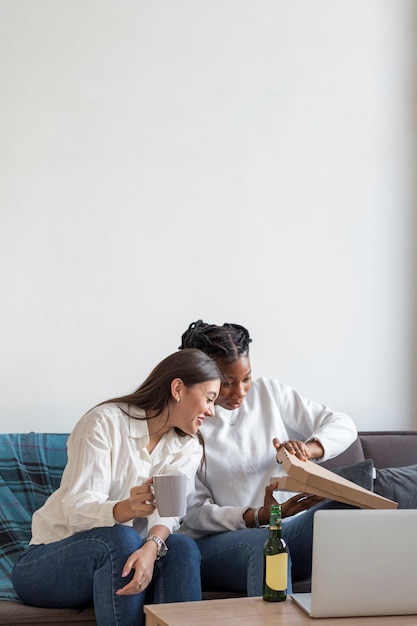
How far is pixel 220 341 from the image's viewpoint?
97.5 inches

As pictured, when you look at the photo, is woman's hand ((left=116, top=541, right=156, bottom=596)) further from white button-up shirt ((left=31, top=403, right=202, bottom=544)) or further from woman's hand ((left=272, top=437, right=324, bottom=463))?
woman's hand ((left=272, top=437, right=324, bottom=463))

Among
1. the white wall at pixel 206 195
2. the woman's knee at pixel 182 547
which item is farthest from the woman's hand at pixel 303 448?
the white wall at pixel 206 195

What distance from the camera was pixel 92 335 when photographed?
9.61ft

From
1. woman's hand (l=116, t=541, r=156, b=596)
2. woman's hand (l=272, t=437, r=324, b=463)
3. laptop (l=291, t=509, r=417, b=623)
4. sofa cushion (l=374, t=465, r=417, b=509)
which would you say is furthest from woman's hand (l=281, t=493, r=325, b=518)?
laptop (l=291, t=509, r=417, b=623)

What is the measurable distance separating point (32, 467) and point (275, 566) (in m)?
1.07

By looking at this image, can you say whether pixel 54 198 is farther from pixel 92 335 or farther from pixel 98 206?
pixel 92 335

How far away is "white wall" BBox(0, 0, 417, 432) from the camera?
115 inches

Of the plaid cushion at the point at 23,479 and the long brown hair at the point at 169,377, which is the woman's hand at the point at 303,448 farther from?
the plaid cushion at the point at 23,479

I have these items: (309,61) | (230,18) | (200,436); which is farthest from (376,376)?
(230,18)

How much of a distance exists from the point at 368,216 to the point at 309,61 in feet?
1.96

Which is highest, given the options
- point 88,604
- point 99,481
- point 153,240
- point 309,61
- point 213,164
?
point 309,61

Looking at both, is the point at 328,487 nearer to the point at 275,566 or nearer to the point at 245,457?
the point at 275,566

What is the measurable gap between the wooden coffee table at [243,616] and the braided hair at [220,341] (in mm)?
832

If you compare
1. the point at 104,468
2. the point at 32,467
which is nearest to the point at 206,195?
the point at 32,467
